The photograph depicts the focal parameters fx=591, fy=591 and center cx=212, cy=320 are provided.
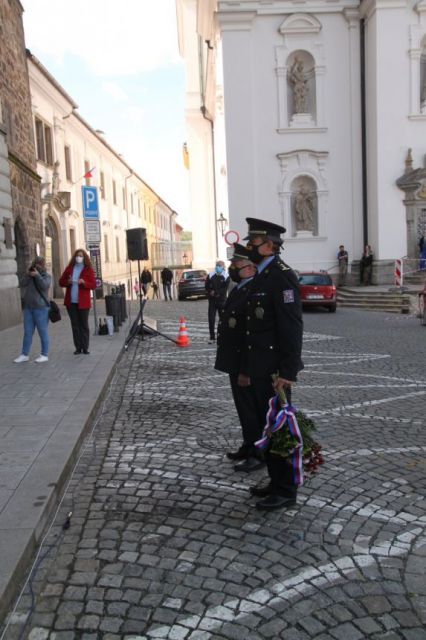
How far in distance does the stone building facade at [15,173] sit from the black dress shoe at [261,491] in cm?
1076

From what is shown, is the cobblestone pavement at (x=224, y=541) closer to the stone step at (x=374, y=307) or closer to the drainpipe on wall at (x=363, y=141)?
the stone step at (x=374, y=307)

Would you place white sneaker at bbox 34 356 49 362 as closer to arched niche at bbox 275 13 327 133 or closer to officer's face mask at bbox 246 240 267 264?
officer's face mask at bbox 246 240 267 264

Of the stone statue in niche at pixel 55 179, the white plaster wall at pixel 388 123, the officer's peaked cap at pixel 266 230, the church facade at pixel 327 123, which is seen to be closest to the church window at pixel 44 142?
the stone statue in niche at pixel 55 179

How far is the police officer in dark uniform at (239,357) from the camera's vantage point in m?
4.64

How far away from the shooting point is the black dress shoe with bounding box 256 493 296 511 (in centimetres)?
391

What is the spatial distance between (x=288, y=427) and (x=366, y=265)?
22949mm

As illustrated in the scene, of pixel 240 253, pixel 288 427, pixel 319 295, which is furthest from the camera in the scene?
pixel 319 295

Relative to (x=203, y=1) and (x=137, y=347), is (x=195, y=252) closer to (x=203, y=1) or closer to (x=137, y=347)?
(x=203, y=1)

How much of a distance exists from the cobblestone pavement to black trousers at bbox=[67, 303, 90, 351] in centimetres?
359

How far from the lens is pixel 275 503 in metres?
3.93

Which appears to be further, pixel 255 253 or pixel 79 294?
pixel 79 294

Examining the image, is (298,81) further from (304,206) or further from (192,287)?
(192,287)

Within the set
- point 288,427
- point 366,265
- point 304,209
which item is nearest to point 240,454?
point 288,427

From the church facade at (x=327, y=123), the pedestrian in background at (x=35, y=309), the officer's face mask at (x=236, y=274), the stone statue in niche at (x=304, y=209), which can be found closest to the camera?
the officer's face mask at (x=236, y=274)
